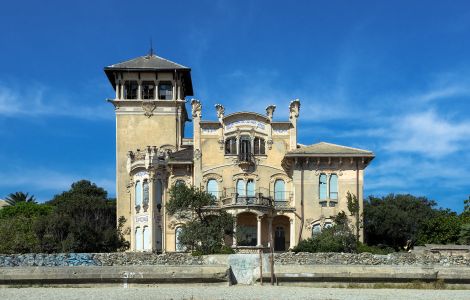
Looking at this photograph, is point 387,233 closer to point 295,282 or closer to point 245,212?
point 245,212

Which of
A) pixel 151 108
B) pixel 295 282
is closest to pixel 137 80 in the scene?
pixel 151 108

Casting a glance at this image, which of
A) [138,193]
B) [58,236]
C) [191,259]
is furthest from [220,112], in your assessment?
[191,259]

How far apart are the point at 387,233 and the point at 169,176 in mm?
26359

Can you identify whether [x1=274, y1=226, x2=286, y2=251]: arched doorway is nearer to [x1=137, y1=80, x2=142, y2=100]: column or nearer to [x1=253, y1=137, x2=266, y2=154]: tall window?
[x1=253, y1=137, x2=266, y2=154]: tall window

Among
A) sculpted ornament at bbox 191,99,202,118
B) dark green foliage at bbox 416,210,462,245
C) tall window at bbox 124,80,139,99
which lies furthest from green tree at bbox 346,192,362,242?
tall window at bbox 124,80,139,99

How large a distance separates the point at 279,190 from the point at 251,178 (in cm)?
257

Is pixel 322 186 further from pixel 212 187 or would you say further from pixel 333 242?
pixel 333 242

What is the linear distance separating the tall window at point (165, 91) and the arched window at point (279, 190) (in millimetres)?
13797

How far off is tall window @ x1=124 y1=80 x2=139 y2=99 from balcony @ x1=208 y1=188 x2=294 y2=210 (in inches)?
535

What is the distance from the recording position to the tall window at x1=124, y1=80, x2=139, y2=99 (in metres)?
61.1

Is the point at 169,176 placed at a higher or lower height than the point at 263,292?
higher

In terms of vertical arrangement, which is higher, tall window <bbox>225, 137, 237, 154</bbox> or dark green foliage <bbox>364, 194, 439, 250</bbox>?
tall window <bbox>225, 137, 237, 154</bbox>

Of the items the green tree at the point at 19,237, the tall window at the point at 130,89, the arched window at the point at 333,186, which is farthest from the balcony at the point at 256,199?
the tall window at the point at 130,89

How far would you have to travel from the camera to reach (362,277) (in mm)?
22781
